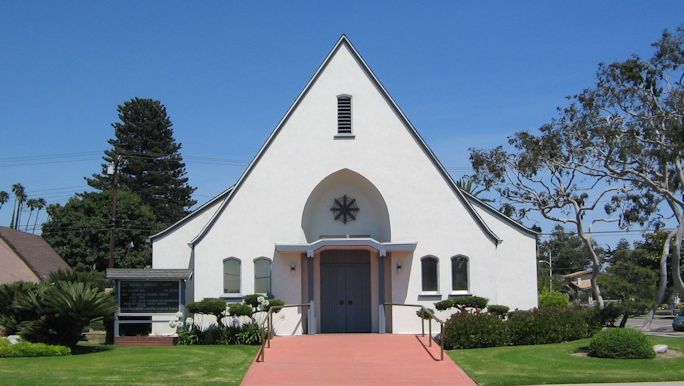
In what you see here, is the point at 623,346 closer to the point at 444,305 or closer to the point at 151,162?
the point at 444,305

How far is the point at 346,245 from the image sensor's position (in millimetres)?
26969

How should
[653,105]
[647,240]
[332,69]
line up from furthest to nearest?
1. [647,240]
2. [653,105]
3. [332,69]

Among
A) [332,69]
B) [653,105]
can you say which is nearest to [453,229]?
[332,69]

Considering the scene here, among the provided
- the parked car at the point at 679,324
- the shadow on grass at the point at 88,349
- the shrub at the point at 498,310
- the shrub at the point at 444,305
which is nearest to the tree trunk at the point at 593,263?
the parked car at the point at 679,324

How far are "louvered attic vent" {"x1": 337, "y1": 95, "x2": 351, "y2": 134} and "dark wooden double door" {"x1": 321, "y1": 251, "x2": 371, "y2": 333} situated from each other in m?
4.66

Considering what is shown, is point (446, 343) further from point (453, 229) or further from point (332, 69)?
point (332, 69)

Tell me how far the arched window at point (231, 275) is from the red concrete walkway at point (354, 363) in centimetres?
301

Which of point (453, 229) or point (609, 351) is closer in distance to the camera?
point (609, 351)

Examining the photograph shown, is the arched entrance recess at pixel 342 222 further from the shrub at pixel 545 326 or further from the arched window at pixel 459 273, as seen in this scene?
the shrub at pixel 545 326

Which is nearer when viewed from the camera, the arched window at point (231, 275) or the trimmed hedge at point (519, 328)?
the trimmed hedge at point (519, 328)

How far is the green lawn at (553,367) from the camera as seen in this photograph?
17.5m

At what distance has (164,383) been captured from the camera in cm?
1722

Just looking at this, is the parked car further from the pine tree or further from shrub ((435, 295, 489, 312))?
the pine tree

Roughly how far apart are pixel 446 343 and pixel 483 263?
523cm
